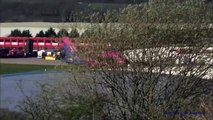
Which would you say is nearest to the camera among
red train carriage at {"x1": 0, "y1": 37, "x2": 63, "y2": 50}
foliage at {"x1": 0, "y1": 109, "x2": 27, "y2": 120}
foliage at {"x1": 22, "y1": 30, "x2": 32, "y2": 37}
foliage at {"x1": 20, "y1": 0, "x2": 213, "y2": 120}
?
foliage at {"x1": 20, "y1": 0, "x2": 213, "y2": 120}

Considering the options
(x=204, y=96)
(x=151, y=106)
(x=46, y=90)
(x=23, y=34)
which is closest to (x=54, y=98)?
(x=46, y=90)

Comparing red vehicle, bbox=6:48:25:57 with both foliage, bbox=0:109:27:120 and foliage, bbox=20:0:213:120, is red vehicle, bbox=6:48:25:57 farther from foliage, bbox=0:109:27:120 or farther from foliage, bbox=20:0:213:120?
foliage, bbox=20:0:213:120

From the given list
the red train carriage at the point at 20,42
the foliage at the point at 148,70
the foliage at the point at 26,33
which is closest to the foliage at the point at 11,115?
the foliage at the point at 148,70

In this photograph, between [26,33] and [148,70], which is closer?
[148,70]

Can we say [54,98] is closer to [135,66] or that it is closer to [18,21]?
[135,66]

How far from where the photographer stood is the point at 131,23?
36.2 feet

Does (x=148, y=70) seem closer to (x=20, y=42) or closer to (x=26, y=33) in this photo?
(x=20, y=42)

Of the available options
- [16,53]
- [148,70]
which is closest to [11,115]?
[148,70]

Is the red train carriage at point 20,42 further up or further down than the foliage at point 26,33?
further down

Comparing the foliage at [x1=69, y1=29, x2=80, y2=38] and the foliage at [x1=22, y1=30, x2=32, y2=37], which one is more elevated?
the foliage at [x1=69, y1=29, x2=80, y2=38]

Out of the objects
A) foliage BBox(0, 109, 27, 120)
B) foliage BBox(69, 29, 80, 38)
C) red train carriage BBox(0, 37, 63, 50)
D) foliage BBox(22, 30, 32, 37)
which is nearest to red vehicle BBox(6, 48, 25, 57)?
red train carriage BBox(0, 37, 63, 50)

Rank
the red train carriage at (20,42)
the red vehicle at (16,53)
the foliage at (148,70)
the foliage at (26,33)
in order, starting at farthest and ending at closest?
the foliage at (26,33)
the red train carriage at (20,42)
the red vehicle at (16,53)
the foliage at (148,70)

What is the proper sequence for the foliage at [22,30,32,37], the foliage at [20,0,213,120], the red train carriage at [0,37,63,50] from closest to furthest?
the foliage at [20,0,213,120] < the red train carriage at [0,37,63,50] < the foliage at [22,30,32,37]

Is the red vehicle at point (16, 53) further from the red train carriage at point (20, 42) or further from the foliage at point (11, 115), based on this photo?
the foliage at point (11, 115)
